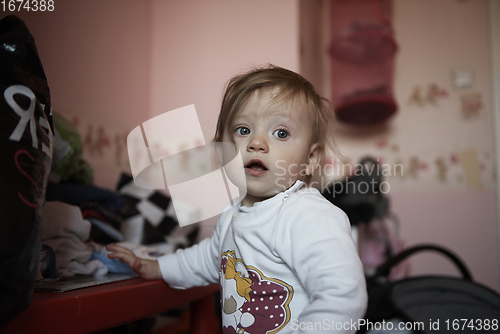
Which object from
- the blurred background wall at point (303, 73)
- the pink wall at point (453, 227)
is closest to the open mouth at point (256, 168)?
the blurred background wall at point (303, 73)

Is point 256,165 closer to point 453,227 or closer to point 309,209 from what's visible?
point 309,209

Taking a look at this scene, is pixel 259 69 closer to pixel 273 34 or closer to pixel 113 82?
pixel 273 34

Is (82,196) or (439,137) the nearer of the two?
(82,196)

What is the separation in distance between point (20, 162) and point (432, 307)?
85cm

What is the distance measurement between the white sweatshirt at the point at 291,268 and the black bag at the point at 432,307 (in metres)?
0.38

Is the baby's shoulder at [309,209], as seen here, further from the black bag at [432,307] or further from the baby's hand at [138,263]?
the black bag at [432,307]

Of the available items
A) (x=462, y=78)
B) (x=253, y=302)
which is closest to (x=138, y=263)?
(x=253, y=302)

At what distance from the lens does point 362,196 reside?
135 cm

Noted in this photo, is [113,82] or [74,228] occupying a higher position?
[113,82]

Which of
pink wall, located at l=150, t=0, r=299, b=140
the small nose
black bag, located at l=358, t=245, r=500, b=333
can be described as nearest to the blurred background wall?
pink wall, located at l=150, t=0, r=299, b=140

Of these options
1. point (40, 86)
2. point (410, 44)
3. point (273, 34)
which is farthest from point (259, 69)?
point (410, 44)

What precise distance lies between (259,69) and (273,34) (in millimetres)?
177

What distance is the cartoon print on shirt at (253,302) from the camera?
1.64ft

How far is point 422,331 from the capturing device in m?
0.74
